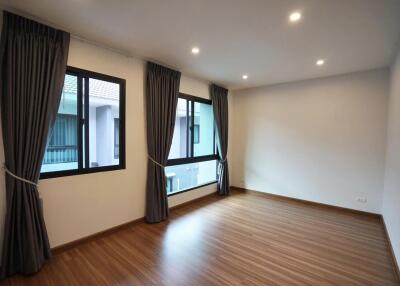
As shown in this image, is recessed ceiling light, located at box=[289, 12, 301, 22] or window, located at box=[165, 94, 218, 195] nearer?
recessed ceiling light, located at box=[289, 12, 301, 22]

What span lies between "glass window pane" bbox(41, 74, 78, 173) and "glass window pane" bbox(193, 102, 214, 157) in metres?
2.37

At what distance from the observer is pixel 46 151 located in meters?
2.41

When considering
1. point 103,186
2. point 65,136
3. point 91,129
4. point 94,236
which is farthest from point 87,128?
point 94,236

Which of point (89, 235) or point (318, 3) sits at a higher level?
point (318, 3)

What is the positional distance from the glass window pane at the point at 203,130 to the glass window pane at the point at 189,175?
0.34 metres

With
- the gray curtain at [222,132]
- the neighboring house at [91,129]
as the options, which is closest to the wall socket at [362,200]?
the gray curtain at [222,132]

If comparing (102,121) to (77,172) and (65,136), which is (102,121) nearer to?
(65,136)

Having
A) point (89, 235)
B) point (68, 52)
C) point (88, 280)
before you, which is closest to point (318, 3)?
point (68, 52)

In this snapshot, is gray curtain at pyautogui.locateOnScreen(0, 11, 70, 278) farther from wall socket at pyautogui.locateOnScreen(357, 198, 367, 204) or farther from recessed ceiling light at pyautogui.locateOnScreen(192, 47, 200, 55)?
wall socket at pyautogui.locateOnScreen(357, 198, 367, 204)

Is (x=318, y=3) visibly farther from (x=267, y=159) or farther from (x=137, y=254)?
(x=267, y=159)

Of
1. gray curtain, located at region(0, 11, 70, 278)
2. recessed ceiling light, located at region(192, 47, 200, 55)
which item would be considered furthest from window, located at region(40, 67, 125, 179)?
recessed ceiling light, located at region(192, 47, 200, 55)

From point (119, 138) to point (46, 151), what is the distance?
35.9 inches

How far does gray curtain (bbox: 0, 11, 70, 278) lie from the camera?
203 cm

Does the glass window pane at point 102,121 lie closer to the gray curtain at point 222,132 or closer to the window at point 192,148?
the window at point 192,148
